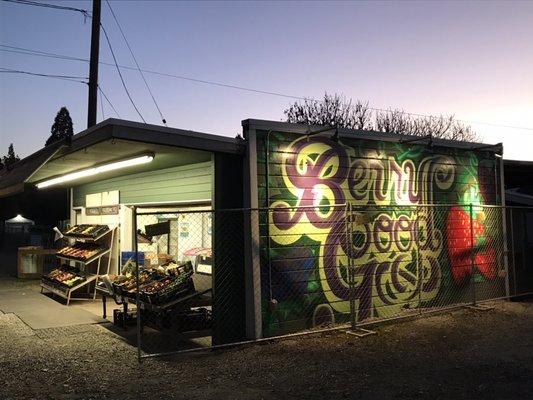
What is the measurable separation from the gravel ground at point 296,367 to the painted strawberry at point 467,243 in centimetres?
225

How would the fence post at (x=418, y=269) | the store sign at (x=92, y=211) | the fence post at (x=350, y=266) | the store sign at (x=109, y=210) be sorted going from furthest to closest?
1. the store sign at (x=92, y=211)
2. the store sign at (x=109, y=210)
3. the fence post at (x=418, y=269)
4. the fence post at (x=350, y=266)

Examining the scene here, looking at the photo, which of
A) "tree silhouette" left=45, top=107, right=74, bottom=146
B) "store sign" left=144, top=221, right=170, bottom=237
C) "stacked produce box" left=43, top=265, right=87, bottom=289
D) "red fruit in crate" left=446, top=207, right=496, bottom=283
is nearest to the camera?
"store sign" left=144, top=221, right=170, bottom=237

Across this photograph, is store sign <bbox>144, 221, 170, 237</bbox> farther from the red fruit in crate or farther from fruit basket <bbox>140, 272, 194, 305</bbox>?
the red fruit in crate

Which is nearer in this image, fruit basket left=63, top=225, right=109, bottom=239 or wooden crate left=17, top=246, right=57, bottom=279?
fruit basket left=63, top=225, right=109, bottom=239

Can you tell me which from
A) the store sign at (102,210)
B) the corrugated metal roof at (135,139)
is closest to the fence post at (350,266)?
the corrugated metal roof at (135,139)

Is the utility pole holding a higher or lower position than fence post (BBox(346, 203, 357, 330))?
higher

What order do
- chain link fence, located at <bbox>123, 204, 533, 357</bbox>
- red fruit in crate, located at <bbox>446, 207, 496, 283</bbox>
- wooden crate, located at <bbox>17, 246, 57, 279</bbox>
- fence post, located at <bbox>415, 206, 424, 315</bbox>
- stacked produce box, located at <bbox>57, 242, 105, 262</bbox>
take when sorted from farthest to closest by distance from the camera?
1. wooden crate, located at <bbox>17, 246, 57, 279</bbox>
2. stacked produce box, located at <bbox>57, 242, 105, 262</bbox>
3. red fruit in crate, located at <bbox>446, 207, 496, 283</bbox>
4. fence post, located at <bbox>415, 206, 424, 315</bbox>
5. chain link fence, located at <bbox>123, 204, 533, 357</bbox>

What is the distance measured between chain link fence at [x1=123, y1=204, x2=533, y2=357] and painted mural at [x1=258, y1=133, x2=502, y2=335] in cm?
2

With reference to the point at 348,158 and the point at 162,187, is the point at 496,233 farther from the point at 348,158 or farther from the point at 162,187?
the point at 162,187

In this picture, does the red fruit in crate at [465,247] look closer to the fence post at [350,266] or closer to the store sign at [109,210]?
the fence post at [350,266]

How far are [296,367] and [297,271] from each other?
198 centimetres

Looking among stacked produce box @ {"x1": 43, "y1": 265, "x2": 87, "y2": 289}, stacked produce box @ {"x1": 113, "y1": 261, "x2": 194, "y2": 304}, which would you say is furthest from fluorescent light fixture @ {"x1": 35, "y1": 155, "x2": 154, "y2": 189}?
stacked produce box @ {"x1": 43, "y1": 265, "x2": 87, "y2": 289}

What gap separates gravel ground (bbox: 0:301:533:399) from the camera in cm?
534

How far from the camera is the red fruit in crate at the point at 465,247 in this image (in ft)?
33.7
